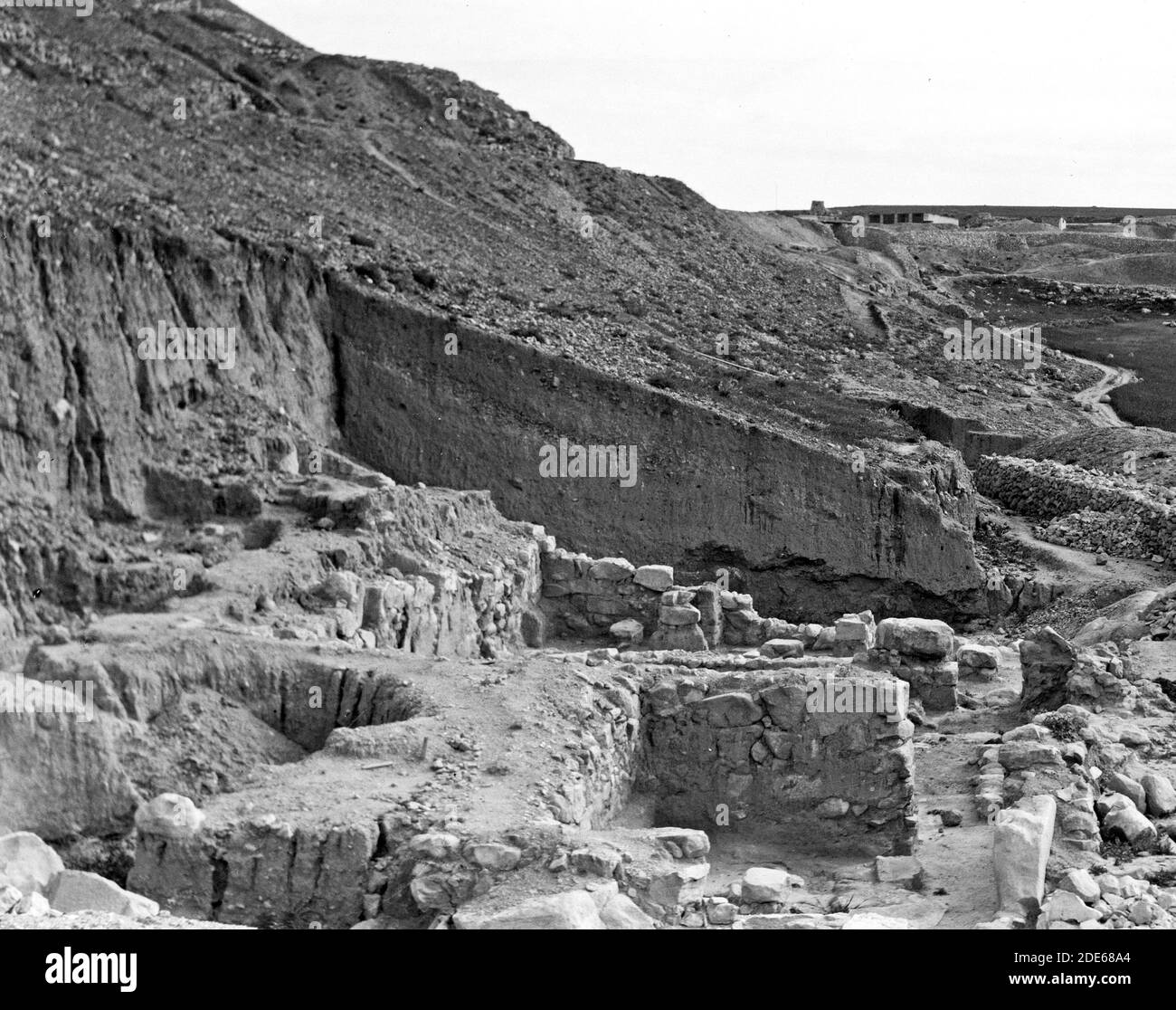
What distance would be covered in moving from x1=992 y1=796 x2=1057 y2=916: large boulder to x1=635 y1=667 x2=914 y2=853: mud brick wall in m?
1.24

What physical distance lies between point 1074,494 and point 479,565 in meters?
12.2

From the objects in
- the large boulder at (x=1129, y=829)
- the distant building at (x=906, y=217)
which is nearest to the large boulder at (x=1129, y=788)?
the large boulder at (x=1129, y=829)

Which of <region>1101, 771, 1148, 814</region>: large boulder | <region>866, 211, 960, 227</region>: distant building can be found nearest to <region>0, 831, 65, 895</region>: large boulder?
<region>1101, 771, 1148, 814</region>: large boulder

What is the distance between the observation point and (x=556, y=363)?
19.5 metres

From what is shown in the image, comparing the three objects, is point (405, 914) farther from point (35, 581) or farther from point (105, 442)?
point (105, 442)

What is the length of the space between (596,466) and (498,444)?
4.15 ft

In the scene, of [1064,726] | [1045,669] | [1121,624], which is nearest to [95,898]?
[1064,726]

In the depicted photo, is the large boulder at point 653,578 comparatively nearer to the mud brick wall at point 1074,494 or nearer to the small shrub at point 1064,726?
the small shrub at point 1064,726

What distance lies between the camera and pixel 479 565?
14.8 metres

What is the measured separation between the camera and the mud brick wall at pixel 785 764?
35.0 ft

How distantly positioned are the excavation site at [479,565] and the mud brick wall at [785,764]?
27 millimetres

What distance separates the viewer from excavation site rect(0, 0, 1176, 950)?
8.77 meters

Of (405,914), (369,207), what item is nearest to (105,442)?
(405,914)

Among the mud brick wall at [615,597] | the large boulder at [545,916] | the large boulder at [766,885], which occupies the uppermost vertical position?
the mud brick wall at [615,597]
